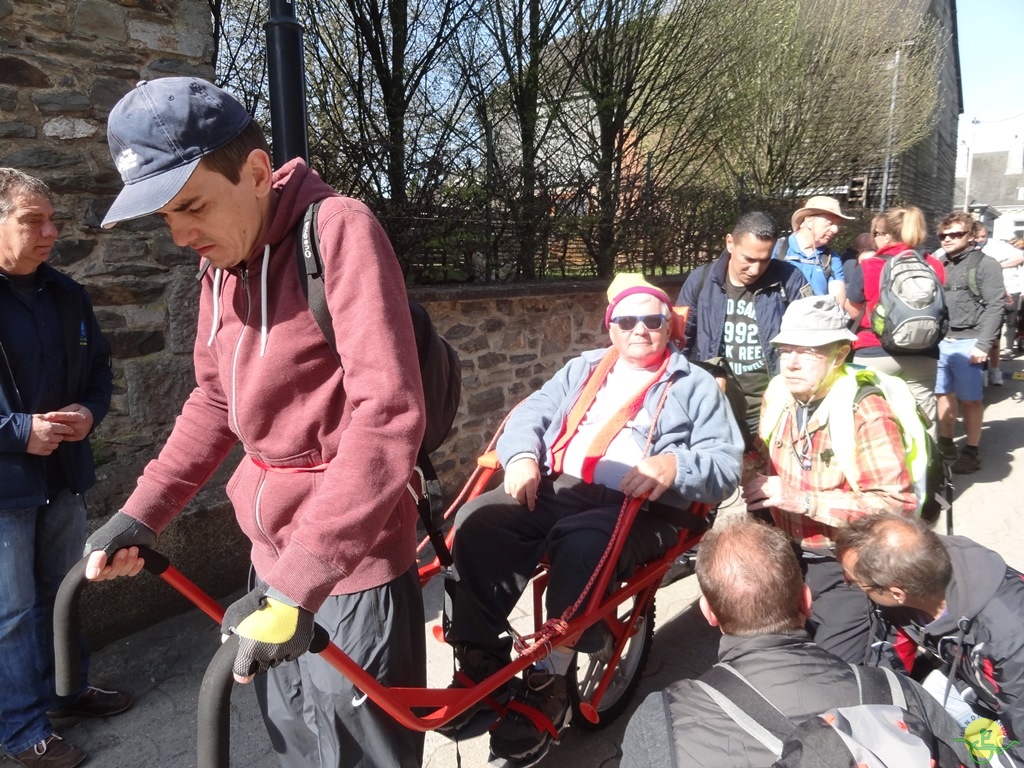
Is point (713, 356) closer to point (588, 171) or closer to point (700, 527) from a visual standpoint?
point (700, 527)

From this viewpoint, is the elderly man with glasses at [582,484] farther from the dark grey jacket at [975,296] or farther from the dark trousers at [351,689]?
the dark grey jacket at [975,296]

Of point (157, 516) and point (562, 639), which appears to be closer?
point (157, 516)

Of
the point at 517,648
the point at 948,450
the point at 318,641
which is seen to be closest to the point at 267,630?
the point at 318,641

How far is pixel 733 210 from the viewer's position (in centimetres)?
842

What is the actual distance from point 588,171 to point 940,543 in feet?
17.9

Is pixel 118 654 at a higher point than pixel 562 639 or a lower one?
lower

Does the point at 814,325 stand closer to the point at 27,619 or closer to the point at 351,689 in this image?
the point at 351,689

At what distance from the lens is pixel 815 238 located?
16.5 ft

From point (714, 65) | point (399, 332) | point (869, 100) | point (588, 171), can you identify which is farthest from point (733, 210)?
point (399, 332)

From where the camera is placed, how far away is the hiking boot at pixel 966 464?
588 centimetres

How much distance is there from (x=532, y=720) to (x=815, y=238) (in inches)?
154

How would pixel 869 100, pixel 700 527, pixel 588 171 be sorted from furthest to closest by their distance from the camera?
pixel 869 100, pixel 588 171, pixel 700 527

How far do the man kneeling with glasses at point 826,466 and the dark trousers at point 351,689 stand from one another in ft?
5.29

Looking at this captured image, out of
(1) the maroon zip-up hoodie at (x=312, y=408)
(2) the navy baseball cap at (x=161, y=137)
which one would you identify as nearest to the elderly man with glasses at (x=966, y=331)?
(1) the maroon zip-up hoodie at (x=312, y=408)
